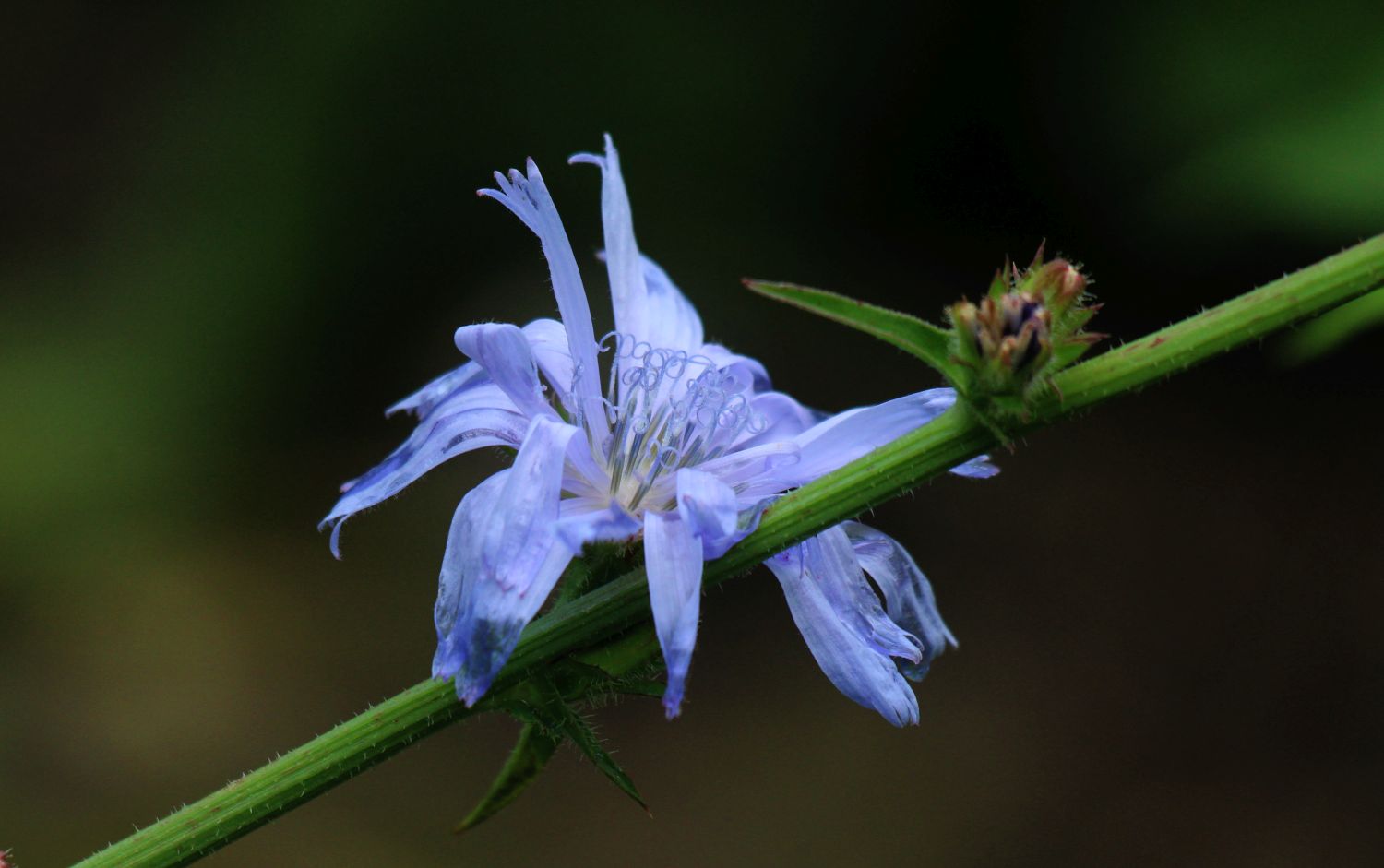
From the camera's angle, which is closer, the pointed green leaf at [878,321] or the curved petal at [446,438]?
the pointed green leaf at [878,321]

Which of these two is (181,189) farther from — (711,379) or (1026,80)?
(711,379)

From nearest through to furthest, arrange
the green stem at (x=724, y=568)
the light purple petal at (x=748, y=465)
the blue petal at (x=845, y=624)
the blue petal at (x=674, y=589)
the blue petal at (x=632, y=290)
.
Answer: the blue petal at (x=674, y=589) < the green stem at (x=724, y=568) < the blue petal at (x=845, y=624) < the light purple petal at (x=748, y=465) < the blue petal at (x=632, y=290)

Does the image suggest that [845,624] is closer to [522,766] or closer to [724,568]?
[724,568]

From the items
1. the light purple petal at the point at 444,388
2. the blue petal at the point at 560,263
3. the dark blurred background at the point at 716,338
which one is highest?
the blue petal at the point at 560,263

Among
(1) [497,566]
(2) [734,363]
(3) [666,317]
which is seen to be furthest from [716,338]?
(1) [497,566]

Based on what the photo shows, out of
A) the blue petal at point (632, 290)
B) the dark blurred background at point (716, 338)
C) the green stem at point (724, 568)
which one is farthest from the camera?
the dark blurred background at point (716, 338)

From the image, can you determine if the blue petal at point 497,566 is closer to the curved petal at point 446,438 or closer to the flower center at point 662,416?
the curved petal at point 446,438

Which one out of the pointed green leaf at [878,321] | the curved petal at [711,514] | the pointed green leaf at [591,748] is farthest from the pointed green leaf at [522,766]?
the pointed green leaf at [878,321]

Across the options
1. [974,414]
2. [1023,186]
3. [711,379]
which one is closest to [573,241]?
[1023,186]

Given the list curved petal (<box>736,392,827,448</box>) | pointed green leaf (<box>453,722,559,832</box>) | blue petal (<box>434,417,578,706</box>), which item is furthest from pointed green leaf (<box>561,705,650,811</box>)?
curved petal (<box>736,392,827,448</box>)
